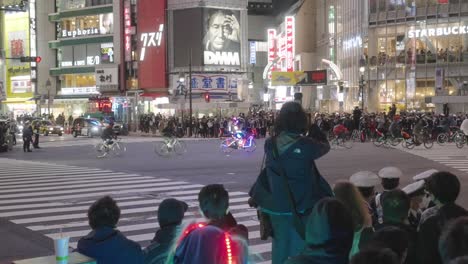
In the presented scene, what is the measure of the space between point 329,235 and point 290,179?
4.57 feet

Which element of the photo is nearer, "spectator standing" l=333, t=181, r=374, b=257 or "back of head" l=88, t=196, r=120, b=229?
"back of head" l=88, t=196, r=120, b=229

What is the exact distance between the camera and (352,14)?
60000 millimetres

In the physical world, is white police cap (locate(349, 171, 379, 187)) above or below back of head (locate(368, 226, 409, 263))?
→ above

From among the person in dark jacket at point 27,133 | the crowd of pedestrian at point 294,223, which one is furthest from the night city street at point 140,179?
the crowd of pedestrian at point 294,223

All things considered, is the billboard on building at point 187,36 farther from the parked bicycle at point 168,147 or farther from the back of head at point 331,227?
the back of head at point 331,227

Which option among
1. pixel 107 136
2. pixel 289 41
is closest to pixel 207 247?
pixel 107 136

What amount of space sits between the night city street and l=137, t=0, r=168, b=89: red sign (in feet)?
111

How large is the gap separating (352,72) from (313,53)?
15.7 m

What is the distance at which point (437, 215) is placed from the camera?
4.49 meters

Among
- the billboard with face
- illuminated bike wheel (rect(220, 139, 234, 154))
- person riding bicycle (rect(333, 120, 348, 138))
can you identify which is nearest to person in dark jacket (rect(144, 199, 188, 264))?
illuminated bike wheel (rect(220, 139, 234, 154))

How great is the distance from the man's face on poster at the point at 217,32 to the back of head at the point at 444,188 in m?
57.5

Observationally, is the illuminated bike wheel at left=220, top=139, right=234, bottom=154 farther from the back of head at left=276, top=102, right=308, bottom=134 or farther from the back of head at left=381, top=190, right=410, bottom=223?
the back of head at left=381, top=190, right=410, bottom=223

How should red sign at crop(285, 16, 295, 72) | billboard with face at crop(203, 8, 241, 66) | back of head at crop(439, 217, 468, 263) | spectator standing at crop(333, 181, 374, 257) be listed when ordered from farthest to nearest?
1. red sign at crop(285, 16, 295, 72)
2. billboard with face at crop(203, 8, 241, 66)
3. spectator standing at crop(333, 181, 374, 257)
4. back of head at crop(439, 217, 468, 263)

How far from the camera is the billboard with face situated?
201 ft
